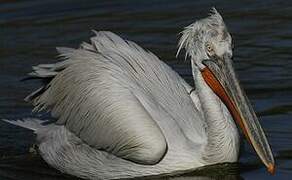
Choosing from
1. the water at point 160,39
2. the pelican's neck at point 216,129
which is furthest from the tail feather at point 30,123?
the pelican's neck at point 216,129

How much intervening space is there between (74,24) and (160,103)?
4043 mm

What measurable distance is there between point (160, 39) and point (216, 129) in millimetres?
3300

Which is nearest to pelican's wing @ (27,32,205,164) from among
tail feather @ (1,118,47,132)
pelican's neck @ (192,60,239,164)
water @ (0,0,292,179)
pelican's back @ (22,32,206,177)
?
pelican's back @ (22,32,206,177)

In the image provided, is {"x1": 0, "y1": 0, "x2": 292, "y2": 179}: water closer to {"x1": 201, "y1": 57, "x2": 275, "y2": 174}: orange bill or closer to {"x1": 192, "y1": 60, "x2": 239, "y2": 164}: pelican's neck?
{"x1": 192, "y1": 60, "x2": 239, "y2": 164}: pelican's neck

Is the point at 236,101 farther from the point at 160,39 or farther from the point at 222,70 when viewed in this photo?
the point at 160,39

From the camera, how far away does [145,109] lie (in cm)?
730

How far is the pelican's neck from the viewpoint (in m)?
7.30

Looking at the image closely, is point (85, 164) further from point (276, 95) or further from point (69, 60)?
point (276, 95)

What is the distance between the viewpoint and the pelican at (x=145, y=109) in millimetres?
7137

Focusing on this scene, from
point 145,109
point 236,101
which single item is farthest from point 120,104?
point 236,101

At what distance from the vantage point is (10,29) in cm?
1116

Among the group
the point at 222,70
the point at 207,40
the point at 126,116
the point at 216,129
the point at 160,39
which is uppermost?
the point at 207,40

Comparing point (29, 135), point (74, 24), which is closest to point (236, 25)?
point (74, 24)

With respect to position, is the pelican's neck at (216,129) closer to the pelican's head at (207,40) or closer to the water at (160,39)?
the pelican's head at (207,40)
